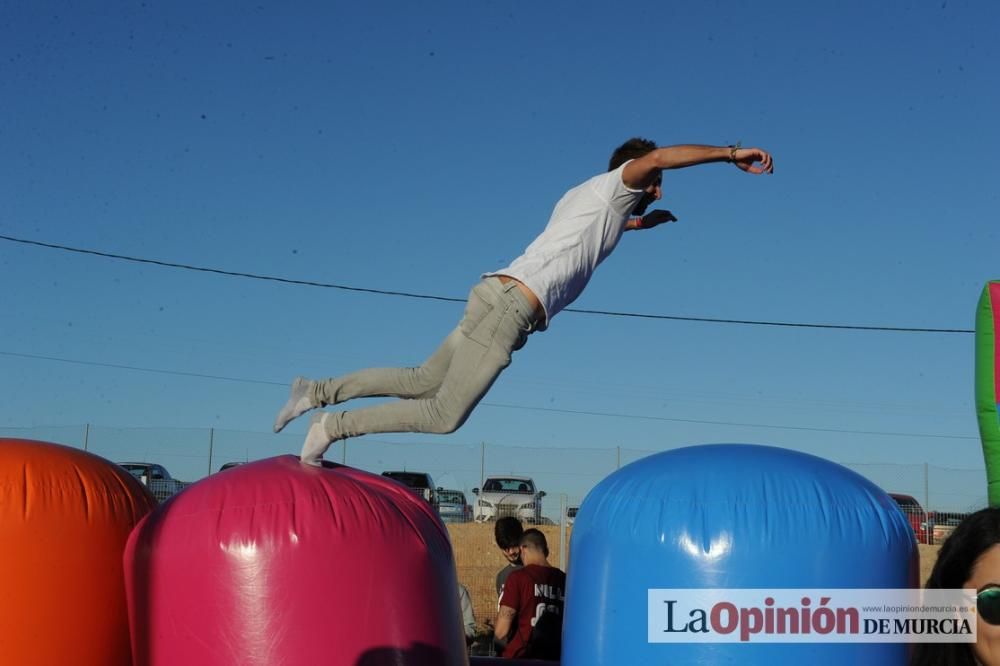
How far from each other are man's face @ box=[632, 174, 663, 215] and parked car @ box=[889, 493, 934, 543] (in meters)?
11.3

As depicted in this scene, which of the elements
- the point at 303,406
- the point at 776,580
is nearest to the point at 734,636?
the point at 776,580

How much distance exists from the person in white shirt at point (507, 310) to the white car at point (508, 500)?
1216cm

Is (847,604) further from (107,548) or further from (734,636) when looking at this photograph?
(107,548)

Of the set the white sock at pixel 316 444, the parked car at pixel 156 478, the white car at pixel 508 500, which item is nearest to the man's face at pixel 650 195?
the white sock at pixel 316 444

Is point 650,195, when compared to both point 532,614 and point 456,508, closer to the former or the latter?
point 532,614

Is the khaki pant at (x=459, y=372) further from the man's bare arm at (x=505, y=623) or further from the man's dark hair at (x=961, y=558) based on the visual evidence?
the man's dark hair at (x=961, y=558)

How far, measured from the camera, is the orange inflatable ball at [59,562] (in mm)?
4020

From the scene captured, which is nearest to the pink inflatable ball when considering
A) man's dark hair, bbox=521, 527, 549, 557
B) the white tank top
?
the white tank top

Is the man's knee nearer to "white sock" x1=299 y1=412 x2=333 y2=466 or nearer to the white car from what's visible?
"white sock" x1=299 y1=412 x2=333 y2=466

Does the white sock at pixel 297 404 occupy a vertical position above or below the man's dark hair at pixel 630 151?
below

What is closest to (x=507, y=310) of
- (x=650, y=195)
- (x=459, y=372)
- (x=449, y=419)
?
(x=459, y=372)

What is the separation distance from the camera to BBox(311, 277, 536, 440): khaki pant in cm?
447

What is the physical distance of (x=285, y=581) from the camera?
3.72m

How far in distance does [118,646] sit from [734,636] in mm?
2395
